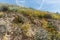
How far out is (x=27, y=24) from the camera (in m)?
17.0

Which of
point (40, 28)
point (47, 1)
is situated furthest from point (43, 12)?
point (40, 28)

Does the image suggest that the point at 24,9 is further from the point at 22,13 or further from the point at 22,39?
the point at 22,39

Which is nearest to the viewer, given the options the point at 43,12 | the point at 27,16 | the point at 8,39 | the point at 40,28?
the point at 8,39

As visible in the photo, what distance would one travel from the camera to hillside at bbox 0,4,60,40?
623 inches

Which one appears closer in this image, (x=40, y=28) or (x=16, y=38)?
(x=16, y=38)

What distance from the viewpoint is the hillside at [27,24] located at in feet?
51.9

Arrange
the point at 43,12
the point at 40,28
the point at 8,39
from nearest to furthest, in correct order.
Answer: the point at 8,39 < the point at 40,28 < the point at 43,12

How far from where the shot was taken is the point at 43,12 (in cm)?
1908

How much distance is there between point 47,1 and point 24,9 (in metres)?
2.53

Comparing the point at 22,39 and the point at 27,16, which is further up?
the point at 27,16

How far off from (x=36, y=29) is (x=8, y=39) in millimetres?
2554

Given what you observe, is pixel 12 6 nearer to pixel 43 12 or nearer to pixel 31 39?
pixel 43 12

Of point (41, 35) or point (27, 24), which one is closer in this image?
point (41, 35)

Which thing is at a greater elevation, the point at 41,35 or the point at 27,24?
the point at 27,24
